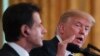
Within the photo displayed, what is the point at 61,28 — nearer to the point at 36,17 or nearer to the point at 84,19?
the point at 84,19

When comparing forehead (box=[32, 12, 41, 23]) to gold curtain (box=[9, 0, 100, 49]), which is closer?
forehead (box=[32, 12, 41, 23])

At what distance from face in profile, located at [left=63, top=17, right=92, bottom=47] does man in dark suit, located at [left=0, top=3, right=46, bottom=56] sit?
557 mm

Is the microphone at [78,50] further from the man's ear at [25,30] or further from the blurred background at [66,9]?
the blurred background at [66,9]

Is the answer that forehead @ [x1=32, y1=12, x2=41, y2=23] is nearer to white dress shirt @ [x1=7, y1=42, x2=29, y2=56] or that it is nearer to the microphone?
white dress shirt @ [x1=7, y1=42, x2=29, y2=56]

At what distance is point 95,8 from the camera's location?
3.26m

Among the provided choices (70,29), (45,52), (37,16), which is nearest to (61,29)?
(70,29)

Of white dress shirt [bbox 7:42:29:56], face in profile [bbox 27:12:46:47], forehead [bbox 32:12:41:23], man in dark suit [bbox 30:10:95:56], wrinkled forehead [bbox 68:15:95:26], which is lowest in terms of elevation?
man in dark suit [bbox 30:10:95:56]

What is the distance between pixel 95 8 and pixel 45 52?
142 centimetres

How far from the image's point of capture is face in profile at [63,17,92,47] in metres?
2.14

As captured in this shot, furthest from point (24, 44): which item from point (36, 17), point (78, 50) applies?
point (78, 50)

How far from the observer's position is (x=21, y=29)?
1.58 meters

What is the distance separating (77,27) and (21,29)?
2.32ft

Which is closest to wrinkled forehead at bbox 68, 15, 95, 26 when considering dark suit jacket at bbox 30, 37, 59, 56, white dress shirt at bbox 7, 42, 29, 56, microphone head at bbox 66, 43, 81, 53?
dark suit jacket at bbox 30, 37, 59, 56

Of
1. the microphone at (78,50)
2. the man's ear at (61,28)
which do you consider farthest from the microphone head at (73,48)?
the man's ear at (61,28)
